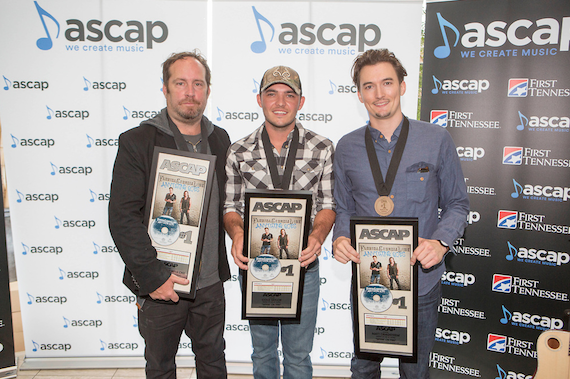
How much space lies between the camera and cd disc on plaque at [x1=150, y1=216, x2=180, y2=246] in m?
1.92

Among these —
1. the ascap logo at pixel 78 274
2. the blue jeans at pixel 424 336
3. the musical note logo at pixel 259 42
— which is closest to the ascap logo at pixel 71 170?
the ascap logo at pixel 78 274

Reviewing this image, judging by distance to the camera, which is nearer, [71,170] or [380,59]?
[380,59]

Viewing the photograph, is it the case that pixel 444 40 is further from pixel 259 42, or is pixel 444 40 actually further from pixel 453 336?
pixel 453 336

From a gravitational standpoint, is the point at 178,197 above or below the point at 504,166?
below

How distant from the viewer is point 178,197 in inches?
75.4

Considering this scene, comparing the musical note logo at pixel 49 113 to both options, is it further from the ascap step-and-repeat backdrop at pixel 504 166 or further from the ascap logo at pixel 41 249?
the ascap step-and-repeat backdrop at pixel 504 166

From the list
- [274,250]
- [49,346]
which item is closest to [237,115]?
[274,250]

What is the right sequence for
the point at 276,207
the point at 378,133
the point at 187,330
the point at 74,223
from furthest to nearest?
the point at 74,223 < the point at 187,330 < the point at 378,133 < the point at 276,207

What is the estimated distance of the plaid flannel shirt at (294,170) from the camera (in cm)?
214

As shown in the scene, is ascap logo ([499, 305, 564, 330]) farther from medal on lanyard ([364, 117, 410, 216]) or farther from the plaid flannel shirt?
the plaid flannel shirt

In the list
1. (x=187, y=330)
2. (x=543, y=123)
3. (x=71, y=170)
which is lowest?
(x=187, y=330)

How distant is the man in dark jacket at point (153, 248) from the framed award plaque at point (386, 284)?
0.96 meters

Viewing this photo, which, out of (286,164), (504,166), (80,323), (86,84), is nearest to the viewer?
(286,164)

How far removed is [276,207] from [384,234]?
59 cm
